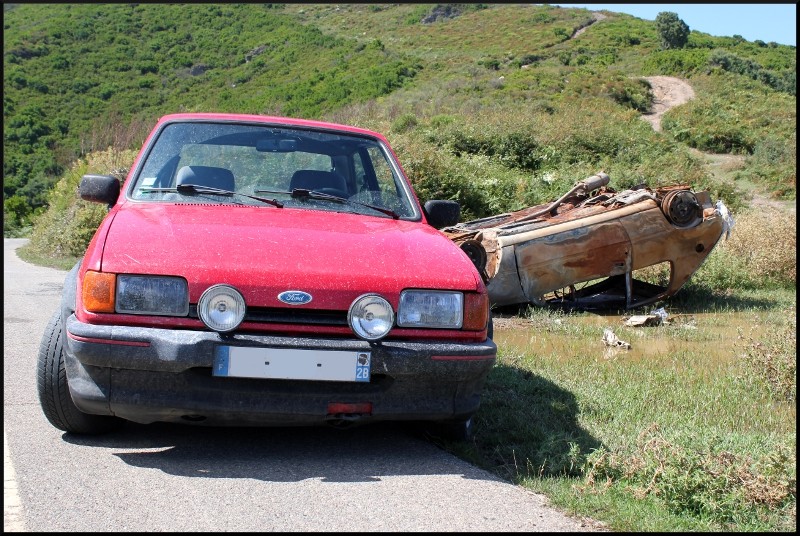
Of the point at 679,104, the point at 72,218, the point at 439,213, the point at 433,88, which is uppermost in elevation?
the point at 439,213

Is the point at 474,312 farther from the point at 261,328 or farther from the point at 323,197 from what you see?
the point at 323,197

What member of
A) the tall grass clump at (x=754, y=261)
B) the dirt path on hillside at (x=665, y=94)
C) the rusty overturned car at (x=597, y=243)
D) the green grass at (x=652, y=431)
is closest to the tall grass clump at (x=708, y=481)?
the green grass at (x=652, y=431)

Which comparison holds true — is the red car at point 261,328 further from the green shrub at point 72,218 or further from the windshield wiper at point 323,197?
the green shrub at point 72,218

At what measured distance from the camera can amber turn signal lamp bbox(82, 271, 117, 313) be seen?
13.5ft

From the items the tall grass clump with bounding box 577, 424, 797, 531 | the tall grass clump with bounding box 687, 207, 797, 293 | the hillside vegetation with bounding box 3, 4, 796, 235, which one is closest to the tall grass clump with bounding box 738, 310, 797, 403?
the tall grass clump with bounding box 577, 424, 797, 531

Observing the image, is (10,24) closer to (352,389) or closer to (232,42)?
(232,42)

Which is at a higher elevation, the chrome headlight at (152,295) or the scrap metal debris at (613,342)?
the chrome headlight at (152,295)

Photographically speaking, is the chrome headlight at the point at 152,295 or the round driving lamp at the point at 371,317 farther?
the round driving lamp at the point at 371,317

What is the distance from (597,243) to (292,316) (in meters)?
5.98

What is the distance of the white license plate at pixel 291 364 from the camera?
407 cm

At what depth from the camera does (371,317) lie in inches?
168

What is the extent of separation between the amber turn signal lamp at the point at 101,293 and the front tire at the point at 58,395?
51cm

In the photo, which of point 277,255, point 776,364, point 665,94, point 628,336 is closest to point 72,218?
point 628,336

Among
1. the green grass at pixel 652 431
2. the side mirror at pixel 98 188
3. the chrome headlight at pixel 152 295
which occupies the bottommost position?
the green grass at pixel 652 431
